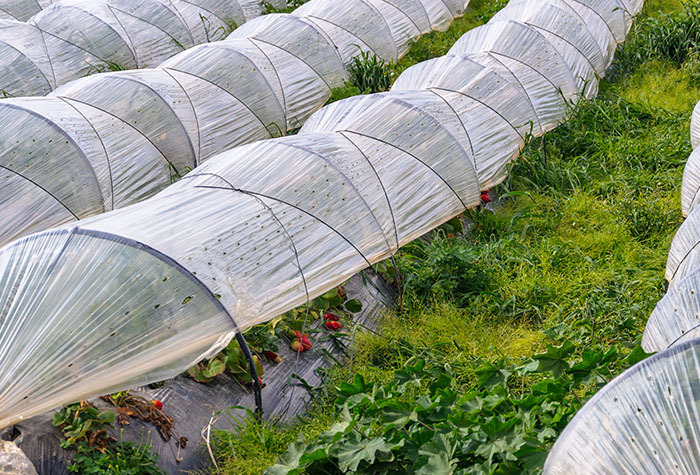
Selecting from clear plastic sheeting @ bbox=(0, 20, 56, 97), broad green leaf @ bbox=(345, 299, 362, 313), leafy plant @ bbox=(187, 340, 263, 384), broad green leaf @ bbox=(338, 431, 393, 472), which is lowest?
broad green leaf @ bbox=(345, 299, 362, 313)

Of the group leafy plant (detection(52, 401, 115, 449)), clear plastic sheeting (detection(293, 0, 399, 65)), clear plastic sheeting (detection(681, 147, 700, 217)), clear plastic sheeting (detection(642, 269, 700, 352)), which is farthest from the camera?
clear plastic sheeting (detection(293, 0, 399, 65))

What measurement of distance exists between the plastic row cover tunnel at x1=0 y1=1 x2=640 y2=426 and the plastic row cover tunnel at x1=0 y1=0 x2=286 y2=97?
389 cm

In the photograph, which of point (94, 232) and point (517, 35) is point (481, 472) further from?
point (517, 35)

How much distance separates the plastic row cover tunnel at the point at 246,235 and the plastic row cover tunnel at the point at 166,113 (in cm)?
147

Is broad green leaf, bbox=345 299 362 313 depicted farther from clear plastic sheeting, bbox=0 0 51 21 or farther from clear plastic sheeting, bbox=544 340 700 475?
clear plastic sheeting, bbox=0 0 51 21

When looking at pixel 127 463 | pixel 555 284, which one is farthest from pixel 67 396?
pixel 555 284

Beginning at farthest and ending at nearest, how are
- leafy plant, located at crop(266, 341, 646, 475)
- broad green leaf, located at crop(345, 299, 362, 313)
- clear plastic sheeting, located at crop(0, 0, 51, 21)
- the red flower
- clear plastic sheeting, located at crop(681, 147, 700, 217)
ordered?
clear plastic sheeting, located at crop(0, 0, 51, 21) → clear plastic sheeting, located at crop(681, 147, 700, 217) → broad green leaf, located at crop(345, 299, 362, 313) → the red flower → leafy plant, located at crop(266, 341, 646, 475)

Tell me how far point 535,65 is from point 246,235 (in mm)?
4422

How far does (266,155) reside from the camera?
5152 mm

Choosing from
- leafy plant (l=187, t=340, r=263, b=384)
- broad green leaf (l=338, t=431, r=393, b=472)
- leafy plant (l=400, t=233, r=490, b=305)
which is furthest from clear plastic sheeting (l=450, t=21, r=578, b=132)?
broad green leaf (l=338, t=431, r=393, b=472)

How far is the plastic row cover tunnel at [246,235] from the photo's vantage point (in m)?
3.56

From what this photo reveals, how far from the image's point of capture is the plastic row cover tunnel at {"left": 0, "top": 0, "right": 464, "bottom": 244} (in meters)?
5.94

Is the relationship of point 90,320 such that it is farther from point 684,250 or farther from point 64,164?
point 684,250

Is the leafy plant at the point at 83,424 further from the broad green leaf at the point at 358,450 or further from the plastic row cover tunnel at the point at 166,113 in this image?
the plastic row cover tunnel at the point at 166,113
